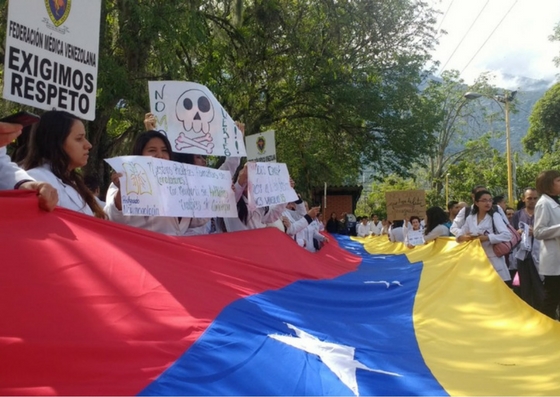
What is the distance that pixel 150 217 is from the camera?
445 cm

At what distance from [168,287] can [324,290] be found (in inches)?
69.1

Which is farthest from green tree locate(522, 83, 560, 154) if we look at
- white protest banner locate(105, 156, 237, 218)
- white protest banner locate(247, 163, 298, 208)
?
white protest banner locate(105, 156, 237, 218)

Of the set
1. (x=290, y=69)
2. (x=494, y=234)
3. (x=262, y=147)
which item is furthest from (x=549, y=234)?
(x=290, y=69)

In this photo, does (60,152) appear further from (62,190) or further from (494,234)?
(494,234)

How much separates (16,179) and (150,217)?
149 cm

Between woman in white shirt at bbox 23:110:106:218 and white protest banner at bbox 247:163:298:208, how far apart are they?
6.40ft

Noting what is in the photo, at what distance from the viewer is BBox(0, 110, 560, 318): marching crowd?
3.40 metres

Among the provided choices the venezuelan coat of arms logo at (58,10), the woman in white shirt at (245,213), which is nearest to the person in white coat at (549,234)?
the woman in white shirt at (245,213)

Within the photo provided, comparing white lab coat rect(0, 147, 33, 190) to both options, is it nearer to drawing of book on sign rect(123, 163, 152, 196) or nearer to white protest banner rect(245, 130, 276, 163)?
drawing of book on sign rect(123, 163, 152, 196)

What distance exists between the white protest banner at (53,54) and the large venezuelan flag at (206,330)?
1139 millimetres

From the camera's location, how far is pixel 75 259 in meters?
2.60

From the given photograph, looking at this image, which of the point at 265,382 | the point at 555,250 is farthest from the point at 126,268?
the point at 555,250

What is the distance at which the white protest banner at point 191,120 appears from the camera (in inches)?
203

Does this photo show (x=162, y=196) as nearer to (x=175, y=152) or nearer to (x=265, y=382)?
(x=175, y=152)
